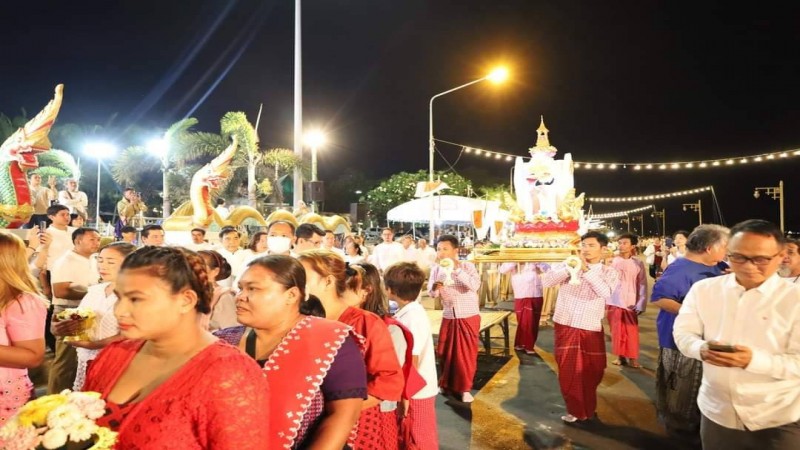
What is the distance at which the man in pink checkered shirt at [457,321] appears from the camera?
6234 mm

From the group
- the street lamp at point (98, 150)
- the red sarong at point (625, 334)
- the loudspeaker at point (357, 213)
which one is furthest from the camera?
the street lamp at point (98, 150)

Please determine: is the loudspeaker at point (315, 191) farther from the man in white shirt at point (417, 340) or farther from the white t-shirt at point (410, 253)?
the man in white shirt at point (417, 340)

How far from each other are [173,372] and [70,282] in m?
4.49

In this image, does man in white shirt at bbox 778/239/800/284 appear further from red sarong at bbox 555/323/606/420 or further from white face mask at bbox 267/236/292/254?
white face mask at bbox 267/236/292/254

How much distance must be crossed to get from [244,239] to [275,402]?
943 centimetres

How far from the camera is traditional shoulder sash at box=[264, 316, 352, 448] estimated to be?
1.84m

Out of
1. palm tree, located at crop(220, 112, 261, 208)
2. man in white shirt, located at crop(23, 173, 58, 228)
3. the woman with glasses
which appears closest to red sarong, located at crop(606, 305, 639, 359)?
the woman with glasses

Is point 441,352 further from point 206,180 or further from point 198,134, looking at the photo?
point 198,134

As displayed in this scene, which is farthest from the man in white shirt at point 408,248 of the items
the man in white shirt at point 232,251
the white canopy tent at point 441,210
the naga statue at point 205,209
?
the white canopy tent at point 441,210

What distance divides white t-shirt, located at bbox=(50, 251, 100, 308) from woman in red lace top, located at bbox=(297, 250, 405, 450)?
12.6ft

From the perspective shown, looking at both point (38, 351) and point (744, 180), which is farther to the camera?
point (744, 180)

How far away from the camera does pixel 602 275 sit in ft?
18.2

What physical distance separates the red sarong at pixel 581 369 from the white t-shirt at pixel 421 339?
7.32 feet


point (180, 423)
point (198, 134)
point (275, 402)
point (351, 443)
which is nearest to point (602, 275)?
point (351, 443)
